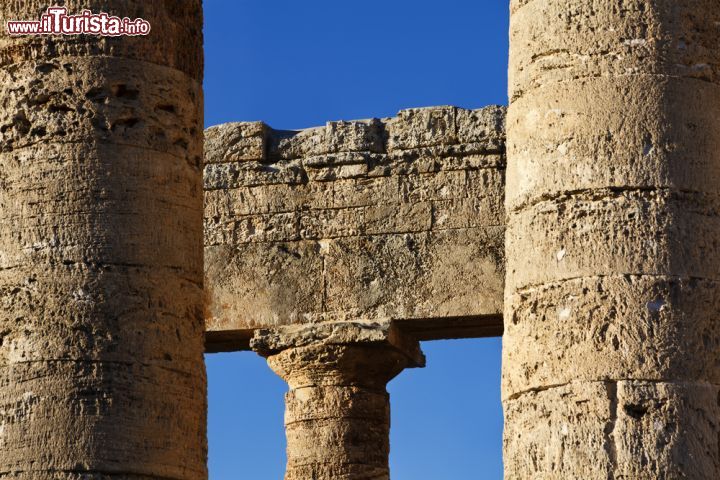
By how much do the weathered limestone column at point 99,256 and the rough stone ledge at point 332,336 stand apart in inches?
200

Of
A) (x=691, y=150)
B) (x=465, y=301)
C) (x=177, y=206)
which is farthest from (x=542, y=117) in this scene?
(x=465, y=301)

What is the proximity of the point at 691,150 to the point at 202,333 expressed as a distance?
13.4 feet

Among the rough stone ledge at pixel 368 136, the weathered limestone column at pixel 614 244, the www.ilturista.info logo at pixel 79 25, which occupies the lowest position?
the weathered limestone column at pixel 614 244

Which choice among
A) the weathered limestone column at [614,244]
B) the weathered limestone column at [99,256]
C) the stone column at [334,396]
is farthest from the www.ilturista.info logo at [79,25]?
the stone column at [334,396]

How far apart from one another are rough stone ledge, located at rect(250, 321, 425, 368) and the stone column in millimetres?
10

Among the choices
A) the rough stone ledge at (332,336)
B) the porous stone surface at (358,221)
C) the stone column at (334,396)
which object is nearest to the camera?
the porous stone surface at (358,221)

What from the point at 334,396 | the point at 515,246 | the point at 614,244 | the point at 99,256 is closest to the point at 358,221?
the point at 334,396

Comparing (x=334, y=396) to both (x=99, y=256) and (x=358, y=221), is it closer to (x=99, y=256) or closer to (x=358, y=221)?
(x=358, y=221)

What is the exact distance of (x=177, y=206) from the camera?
530 inches

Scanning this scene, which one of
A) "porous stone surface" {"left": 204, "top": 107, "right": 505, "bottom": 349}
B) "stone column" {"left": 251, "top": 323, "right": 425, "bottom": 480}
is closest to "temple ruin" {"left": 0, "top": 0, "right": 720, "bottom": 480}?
"porous stone surface" {"left": 204, "top": 107, "right": 505, "bottom": 349}

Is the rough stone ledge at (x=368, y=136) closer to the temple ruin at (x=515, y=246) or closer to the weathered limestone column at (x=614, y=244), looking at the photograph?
the temple ruin at (x=515, y=246)

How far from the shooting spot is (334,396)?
64.1 feet

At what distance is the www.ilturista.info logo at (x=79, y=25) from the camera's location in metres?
13.3

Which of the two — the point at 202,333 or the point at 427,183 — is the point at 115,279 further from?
the point at 427,183
